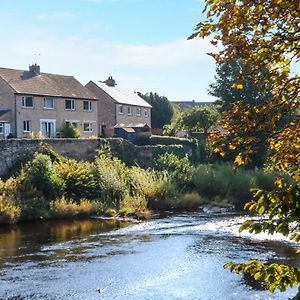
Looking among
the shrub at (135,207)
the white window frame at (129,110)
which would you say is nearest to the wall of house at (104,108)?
the white window frame at (129,110)

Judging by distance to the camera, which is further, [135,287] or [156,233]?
[156,233]

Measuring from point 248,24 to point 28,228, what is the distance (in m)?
23.2

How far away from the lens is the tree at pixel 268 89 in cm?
401

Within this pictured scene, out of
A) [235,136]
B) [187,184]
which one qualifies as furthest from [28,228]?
[235,136]

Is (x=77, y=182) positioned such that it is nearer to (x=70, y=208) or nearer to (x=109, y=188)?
(x=109, y=188)

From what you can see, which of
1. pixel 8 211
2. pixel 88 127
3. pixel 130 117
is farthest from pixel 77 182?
pixel 130 117

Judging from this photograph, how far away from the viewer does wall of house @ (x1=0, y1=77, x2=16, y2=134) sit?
147ft

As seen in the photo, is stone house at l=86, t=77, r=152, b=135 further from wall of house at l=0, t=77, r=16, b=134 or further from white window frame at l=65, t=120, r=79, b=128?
wall of house at l=0, t=77, r=16, b=134

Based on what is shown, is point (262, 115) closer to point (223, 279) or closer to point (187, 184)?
point (223, 279)

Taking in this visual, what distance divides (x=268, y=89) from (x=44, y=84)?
47149 millimetres

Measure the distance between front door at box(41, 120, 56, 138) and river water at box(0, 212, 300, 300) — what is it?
71.3ft

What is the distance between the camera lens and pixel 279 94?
4.18 metres

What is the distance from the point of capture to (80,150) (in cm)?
3706

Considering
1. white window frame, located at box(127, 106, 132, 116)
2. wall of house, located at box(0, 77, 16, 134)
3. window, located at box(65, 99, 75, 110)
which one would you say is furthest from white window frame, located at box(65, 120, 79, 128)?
white window frame, located at box(127, 106, 132, 116)
